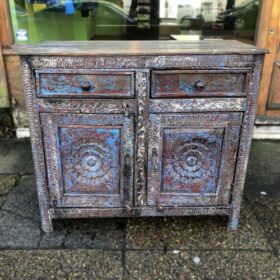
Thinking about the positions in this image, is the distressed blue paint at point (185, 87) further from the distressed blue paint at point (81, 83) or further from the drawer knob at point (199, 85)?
the distressed blue paint at point (81, 83)

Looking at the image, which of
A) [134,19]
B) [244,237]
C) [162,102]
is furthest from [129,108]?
[134,19]

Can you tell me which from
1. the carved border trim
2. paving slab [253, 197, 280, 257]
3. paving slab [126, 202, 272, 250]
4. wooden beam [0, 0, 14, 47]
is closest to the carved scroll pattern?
the carved border trim

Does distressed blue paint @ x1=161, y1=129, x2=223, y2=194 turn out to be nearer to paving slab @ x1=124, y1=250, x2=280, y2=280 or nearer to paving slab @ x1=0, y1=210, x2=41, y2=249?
paving slab @ x1=124, y1=250, x2=280, y2=280

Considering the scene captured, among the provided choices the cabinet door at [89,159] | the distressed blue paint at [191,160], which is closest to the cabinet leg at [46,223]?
the cabinet door at [89,159]

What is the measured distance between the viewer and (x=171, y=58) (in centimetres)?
181

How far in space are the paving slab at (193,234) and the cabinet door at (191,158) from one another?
0.24 m

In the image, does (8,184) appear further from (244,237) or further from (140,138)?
(244,237)

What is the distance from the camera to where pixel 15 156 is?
3.34 meters

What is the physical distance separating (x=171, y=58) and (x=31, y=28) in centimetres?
247

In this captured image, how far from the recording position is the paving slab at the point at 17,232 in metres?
2.15

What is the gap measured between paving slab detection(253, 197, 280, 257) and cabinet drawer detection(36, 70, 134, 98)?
1336mm

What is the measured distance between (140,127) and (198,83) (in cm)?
42

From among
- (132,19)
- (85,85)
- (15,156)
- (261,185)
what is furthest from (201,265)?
(132,19)

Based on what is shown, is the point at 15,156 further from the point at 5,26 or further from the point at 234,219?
the point at 234,219
